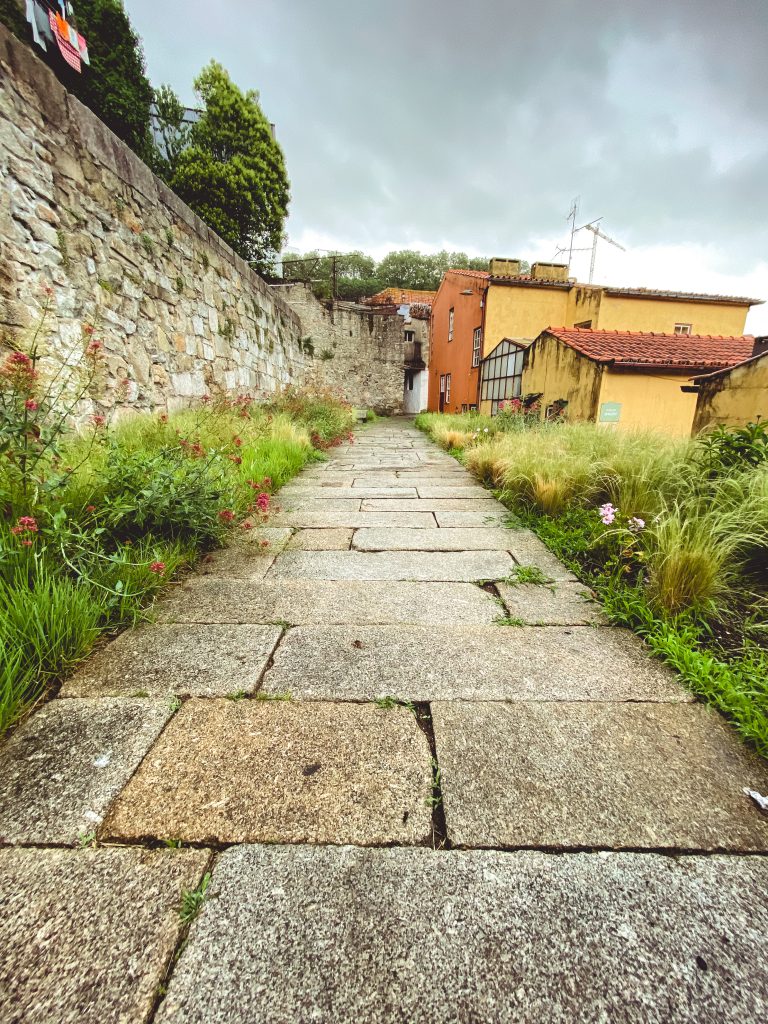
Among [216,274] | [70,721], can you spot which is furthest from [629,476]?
[216,274]

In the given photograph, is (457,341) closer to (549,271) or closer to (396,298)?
(549,271)

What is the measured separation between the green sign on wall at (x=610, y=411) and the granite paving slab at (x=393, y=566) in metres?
6.79

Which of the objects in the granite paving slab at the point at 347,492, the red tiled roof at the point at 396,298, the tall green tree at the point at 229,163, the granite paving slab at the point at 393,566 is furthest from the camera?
the red tiled roof at the point at 396,298

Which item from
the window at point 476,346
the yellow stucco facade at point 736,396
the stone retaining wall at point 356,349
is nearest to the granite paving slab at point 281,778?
the yellow stucco facade at point 736,396

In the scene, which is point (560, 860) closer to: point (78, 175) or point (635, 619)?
point (635, 619)

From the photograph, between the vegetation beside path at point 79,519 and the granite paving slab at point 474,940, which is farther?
the vegetation beside path at point 79,519

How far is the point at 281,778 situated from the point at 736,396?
4929 millimetres

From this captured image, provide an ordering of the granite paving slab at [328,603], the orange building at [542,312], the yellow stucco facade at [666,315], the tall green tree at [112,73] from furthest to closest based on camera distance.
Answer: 1. the yellow stucco facade at [666,315]
2. the orange building at [542,312]
3. the tall green tree at [112,73]
4. the granite paving slab at [328,603]

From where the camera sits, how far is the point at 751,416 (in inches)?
147

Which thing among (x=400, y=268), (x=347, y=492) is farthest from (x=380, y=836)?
(x=400, y=268)

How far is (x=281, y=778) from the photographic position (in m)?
1.00

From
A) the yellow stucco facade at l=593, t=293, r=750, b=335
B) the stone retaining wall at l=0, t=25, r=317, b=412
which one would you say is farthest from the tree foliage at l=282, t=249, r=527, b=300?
the stone retaining wall at l=0, t=25, r=317, b=412

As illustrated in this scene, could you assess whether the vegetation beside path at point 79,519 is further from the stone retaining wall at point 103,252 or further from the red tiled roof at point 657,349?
the red tiled roof at point 657,349

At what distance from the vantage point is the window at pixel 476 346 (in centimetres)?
Answer: 1355
